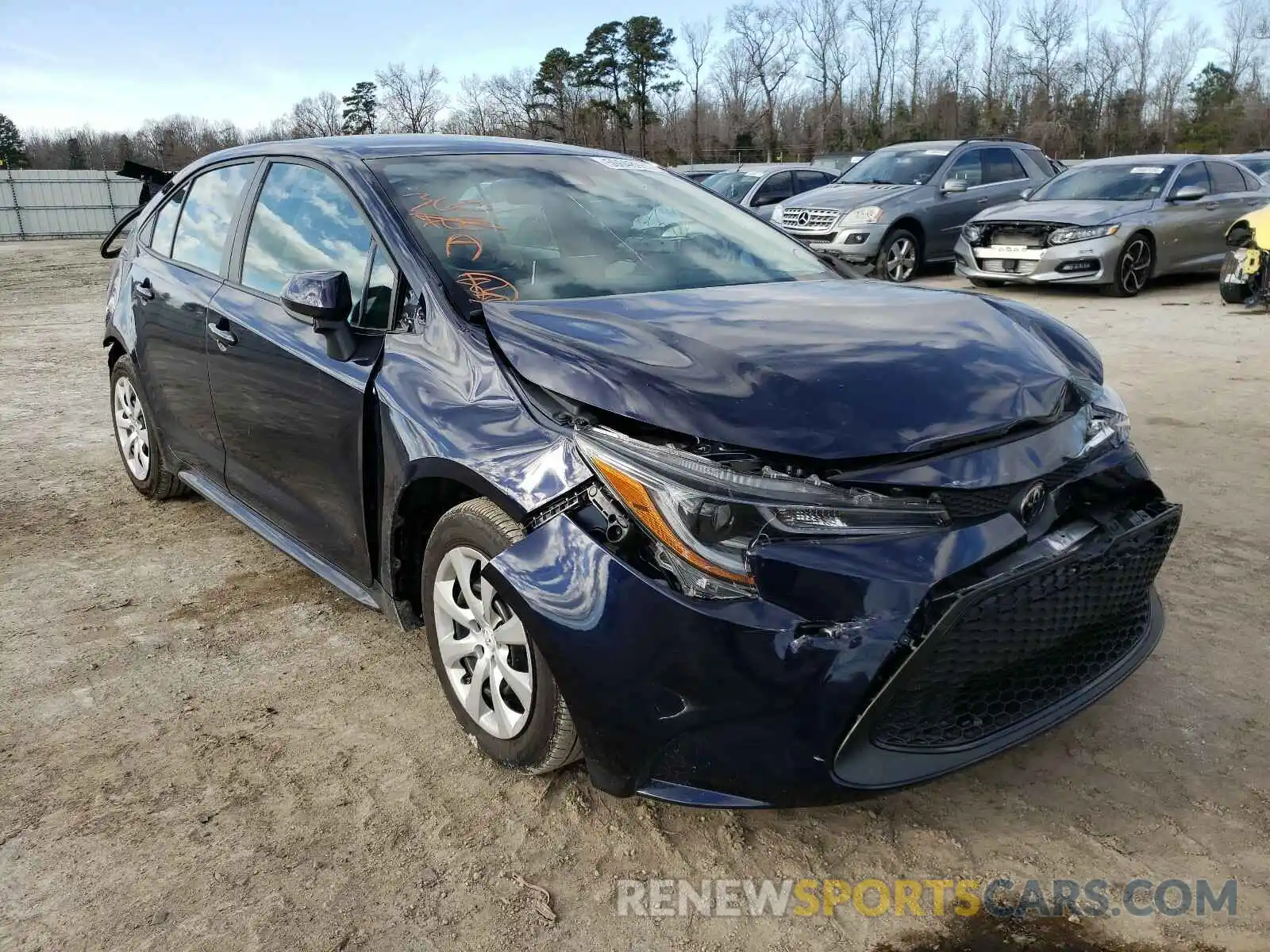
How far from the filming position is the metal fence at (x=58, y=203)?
31.1m

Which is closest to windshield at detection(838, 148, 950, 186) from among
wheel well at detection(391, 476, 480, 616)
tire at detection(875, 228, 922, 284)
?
→ tire at detection(875, 228, 922, 284)

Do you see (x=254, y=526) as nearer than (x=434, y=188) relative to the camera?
No

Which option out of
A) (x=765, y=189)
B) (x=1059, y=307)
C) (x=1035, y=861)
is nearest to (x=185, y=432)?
(x=1035, y=861)

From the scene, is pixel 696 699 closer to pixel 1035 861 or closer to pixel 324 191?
pixel 1035 861

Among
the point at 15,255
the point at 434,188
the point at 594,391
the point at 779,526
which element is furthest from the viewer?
the point at 15,255

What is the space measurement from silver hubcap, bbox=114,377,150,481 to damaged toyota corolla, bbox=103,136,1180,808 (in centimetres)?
161

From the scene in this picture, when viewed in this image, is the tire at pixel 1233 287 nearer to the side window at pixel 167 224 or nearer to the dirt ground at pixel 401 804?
the dirt ground at pixel 401 804

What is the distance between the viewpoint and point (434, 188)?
312 cm

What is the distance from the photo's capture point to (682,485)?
2057 mm

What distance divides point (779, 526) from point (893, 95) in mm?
71626

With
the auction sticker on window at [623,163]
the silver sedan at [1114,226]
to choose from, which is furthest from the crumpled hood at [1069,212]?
the auction sticker on window at [623,163]

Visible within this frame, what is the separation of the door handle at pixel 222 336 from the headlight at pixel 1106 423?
2.74 m

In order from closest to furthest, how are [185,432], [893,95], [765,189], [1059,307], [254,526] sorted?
[254,526], [185,432], [1059,307], [765,189], [893,95]

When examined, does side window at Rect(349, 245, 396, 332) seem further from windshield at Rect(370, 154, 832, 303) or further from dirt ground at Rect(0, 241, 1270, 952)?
dirt ground at Rect(0, 241, 1270, 952)
